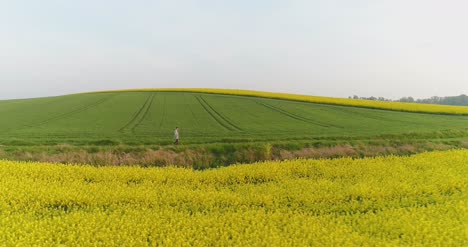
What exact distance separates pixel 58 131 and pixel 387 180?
888 inches

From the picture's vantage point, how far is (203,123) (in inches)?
986

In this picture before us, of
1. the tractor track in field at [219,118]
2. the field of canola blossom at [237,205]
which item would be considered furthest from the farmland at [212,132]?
the field of canola blossom at [237,205]

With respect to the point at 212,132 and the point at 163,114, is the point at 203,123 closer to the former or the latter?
the point at 212,132

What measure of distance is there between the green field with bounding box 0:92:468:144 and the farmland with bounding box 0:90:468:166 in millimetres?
73

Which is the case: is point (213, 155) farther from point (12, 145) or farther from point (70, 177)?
point (12, 145)

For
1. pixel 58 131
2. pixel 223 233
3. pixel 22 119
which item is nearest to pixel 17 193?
pixel 223 233

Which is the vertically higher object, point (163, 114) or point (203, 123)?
point (163, 114)

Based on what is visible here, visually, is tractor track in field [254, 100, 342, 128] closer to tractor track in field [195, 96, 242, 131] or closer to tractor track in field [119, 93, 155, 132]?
tractor track in field [195, 96, 242, 131]

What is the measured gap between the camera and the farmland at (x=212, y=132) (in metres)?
16.9

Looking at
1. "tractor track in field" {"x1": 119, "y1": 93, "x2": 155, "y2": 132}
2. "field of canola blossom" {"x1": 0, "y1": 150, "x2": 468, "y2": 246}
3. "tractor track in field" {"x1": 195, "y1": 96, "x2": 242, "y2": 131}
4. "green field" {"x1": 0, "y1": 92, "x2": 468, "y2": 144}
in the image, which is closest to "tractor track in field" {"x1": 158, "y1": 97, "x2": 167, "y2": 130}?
"green field" {"x1": 0, "y1": 92, "x2": 468, "y2": 144}

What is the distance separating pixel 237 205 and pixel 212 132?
13.9 m

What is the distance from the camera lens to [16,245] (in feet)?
17.5

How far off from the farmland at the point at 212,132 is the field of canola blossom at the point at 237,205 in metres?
6.07

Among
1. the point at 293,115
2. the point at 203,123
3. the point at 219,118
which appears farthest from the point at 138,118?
the point at 293,115
